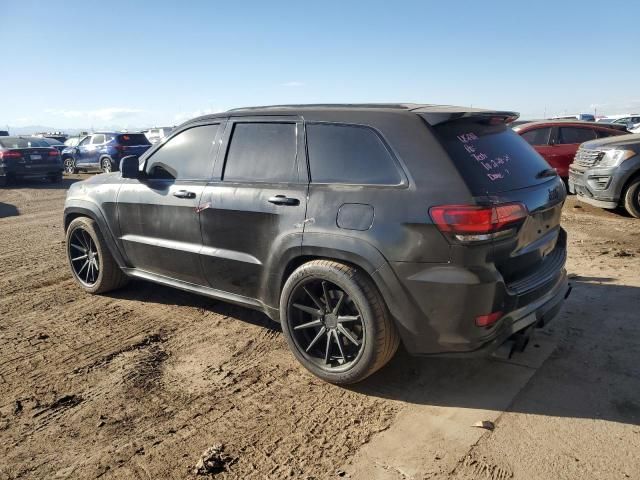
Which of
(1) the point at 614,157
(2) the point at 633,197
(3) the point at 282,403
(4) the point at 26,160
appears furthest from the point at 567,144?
(4) the point at 26,160

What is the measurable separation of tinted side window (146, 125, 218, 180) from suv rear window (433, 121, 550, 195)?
6.29 ft

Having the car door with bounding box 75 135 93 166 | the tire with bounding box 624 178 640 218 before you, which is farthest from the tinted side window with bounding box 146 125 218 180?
the car door with bounding box 75 135 93 166

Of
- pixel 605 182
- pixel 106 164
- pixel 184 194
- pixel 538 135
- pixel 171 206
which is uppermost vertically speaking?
pixel 184 194

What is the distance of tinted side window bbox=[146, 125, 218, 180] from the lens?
4.10 metres

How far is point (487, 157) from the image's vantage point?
309 centimetres

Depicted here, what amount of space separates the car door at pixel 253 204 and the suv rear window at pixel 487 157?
100cm

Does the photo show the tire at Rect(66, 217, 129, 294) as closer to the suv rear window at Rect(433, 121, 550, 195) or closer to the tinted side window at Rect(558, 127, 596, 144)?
the suv rear window at Rect(433, 121, 550, 195)

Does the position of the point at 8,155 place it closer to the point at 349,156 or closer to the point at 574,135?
the point at 574,135

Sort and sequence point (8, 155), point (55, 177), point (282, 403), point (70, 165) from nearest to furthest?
point (282, 403), point (8, 155), point (55, 177), point (70, 165)

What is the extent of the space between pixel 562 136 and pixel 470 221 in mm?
9608

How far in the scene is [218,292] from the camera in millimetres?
4020

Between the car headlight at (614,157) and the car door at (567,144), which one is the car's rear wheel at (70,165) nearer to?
the car door at (567,144)

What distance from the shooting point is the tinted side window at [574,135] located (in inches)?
430

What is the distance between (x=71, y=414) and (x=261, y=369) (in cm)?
121
